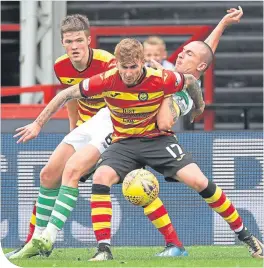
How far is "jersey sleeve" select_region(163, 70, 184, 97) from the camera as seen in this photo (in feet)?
29.9

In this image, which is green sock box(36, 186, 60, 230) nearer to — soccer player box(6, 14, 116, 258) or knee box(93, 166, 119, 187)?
soccer player box(6, 14, 116, 258)

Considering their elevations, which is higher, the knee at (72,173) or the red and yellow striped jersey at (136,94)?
the red and yellow striped jersey at (136,94)

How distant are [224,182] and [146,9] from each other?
17.2 feet

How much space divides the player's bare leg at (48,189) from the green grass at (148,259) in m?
0.13

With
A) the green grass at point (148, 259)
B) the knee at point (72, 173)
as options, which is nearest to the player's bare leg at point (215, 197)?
the green grass at point (148, 259)

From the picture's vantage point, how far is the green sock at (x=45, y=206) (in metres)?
9.66

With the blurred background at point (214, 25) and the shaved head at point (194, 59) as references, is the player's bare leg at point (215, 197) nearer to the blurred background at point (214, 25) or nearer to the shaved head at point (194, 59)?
the shaved head at point (194, 59)

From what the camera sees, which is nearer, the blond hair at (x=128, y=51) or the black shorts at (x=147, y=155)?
the blond hair at (x=128, y=51)

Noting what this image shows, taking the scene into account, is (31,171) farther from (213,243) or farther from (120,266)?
(120,266)

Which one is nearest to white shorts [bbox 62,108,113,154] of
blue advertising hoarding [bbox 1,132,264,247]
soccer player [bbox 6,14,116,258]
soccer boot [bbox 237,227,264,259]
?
soccer player [bbox 6,14,116,258]

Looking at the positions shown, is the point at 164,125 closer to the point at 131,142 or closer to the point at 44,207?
the point at 131,142

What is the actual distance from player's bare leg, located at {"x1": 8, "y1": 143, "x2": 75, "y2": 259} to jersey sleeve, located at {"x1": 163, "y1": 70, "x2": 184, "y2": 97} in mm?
906

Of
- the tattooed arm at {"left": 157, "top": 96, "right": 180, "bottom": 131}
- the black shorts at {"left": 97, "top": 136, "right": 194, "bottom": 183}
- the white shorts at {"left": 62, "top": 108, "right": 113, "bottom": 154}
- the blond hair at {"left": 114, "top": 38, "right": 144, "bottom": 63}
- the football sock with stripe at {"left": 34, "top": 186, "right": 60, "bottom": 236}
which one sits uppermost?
the blond hair at {"left": 114, "top": 38, "right": 144, "bottom": 63}

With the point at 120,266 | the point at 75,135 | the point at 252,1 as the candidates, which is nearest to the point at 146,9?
the point at 252,1
